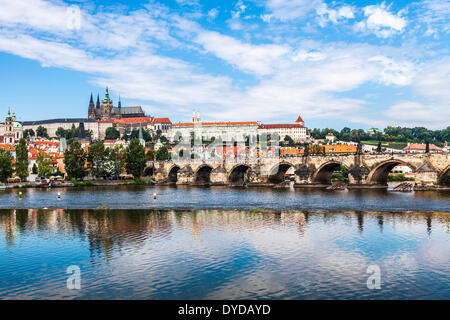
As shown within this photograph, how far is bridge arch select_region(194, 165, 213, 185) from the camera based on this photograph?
81.2 m

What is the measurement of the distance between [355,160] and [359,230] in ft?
118

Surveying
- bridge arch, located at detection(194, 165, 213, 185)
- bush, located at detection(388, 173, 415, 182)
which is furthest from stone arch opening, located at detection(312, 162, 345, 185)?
bush, located at detection(388, 173, 415, 182)

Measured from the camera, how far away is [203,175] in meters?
82.9

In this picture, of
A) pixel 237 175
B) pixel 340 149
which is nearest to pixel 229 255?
pixel 237 175

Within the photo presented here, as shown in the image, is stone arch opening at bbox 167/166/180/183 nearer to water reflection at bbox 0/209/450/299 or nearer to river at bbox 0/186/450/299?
river at bbox 0/186/450/299

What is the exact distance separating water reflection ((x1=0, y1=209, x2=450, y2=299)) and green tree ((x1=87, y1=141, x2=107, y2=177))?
52.5m

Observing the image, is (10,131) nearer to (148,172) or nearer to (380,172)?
(148,172)

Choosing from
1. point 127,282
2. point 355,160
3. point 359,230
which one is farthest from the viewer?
point 355,160

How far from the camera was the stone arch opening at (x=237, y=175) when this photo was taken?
76875 millimetres

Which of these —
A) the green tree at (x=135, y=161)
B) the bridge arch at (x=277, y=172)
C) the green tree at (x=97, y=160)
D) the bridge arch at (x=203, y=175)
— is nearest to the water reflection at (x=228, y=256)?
the bridge arch at (x=277, y=172)

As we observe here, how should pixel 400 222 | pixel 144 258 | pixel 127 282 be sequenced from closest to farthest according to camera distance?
pixel 127 282 < pixel 144 258 < pixel 400 222

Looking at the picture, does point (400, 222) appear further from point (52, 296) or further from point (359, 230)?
point (52, 296)

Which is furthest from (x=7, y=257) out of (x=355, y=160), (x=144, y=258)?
(x=355, y=160)
